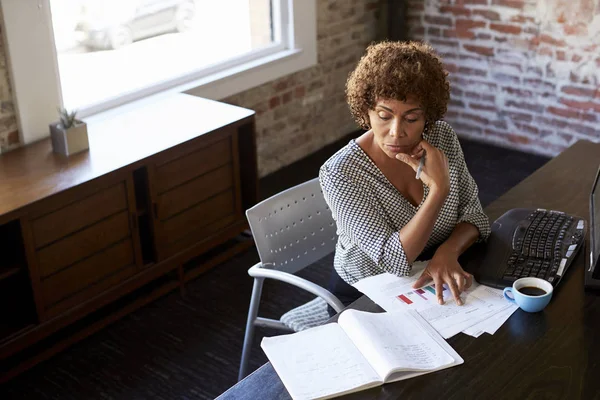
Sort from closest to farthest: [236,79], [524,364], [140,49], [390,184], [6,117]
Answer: [524,364] < [390,184] < [6,117] < [140,49] < [236,79]

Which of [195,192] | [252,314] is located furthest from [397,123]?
[195,192]

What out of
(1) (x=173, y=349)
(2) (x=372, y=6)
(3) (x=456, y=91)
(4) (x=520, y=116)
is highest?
(2) (x=372, y=6)

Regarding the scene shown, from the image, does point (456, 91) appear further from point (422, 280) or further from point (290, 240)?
point (422, 280)

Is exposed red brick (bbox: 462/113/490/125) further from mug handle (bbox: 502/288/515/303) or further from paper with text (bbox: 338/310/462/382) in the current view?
paper with text (bbox: 338/310/462/382)

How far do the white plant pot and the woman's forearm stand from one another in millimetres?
1652

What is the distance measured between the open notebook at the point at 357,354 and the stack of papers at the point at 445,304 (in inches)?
1.6

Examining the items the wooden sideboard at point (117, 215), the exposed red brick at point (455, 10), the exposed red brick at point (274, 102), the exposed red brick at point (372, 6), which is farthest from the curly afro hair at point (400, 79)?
the exposed red brick at point (372, 6)

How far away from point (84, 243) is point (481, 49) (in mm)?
2930

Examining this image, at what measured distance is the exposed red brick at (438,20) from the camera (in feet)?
16.1

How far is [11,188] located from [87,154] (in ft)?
1.27

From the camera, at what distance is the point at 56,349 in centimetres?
304

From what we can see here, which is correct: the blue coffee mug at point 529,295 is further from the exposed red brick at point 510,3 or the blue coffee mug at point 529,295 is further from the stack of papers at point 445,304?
the exposed red brick at point 510,3

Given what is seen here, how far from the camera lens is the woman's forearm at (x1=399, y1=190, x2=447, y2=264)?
6.68ft

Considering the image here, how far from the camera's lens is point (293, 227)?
245cm
